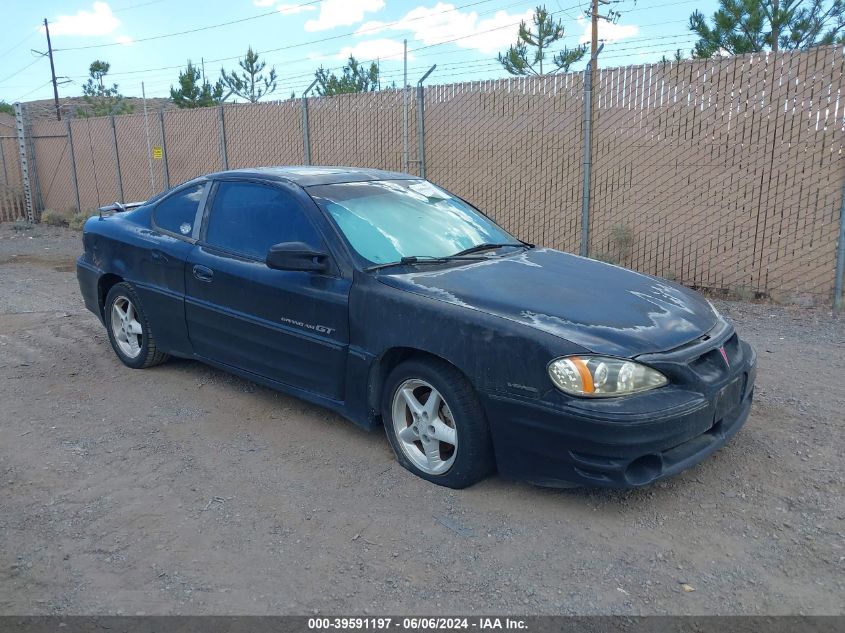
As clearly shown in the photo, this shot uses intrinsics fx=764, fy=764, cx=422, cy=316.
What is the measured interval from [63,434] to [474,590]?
3.05 m

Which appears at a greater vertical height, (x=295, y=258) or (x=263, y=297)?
(x=295, y=258)

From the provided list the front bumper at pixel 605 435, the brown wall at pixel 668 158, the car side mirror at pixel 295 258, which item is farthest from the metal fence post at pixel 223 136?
the front bumper at pixel 605 435

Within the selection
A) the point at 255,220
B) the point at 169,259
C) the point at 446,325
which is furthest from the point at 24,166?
the point at 446,325

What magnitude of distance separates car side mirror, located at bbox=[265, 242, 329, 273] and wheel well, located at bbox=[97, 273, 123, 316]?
2.36 meters

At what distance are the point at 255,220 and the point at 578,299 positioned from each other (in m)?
2.23

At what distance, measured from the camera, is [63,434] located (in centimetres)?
484

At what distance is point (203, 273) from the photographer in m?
5.16

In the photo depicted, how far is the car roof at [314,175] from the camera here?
4949 millimetres

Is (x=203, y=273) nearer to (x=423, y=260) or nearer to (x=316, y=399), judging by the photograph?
(x=316, y=399)

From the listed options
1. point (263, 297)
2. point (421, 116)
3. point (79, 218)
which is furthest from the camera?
point (79, 218)

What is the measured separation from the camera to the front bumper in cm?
342

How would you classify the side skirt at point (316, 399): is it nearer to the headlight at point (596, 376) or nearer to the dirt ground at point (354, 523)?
the dirt ground at point (354, 523)

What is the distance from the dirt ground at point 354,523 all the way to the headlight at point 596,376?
67cm

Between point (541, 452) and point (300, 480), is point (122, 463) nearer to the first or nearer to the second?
point (300, 480)
